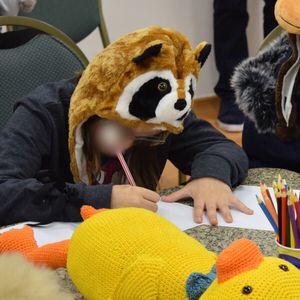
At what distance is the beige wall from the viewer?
2.77 m

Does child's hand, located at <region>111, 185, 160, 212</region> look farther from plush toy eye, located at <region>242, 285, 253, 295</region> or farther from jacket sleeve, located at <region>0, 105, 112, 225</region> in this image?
plush toy eye, located at <region>242, 285, 253, 295</region>

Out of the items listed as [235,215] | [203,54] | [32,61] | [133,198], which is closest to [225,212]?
[235,215]

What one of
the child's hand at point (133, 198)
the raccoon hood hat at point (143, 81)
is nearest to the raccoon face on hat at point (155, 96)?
the raccoon hood hat at point (143, 81)

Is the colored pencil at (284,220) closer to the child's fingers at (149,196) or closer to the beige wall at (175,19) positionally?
the child's fingers at (149,196)

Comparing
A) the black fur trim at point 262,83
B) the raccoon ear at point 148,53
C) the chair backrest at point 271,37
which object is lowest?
the black fur trim at point 262,83

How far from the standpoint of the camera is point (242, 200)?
87 cm

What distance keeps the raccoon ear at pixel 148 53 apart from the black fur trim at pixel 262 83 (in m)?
0.41

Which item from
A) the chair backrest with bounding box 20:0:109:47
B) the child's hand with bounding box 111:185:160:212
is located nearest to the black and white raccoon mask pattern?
the child's hand with bounding box 111:185:160:212

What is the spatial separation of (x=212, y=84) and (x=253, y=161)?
2.04 metres

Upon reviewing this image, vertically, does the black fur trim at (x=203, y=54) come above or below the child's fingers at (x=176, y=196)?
above

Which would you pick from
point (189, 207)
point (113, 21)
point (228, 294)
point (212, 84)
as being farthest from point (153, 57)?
point (212, 84)

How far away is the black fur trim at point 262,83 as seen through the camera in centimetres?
112

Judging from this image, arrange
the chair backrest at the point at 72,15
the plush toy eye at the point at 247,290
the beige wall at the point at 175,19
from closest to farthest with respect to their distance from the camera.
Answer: the plush toy eye at the point at 247,290 → the chair backrest at the point at 72,15 → the beige wall at the point at 175,19

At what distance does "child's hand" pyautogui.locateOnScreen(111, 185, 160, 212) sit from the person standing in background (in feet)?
6.63
